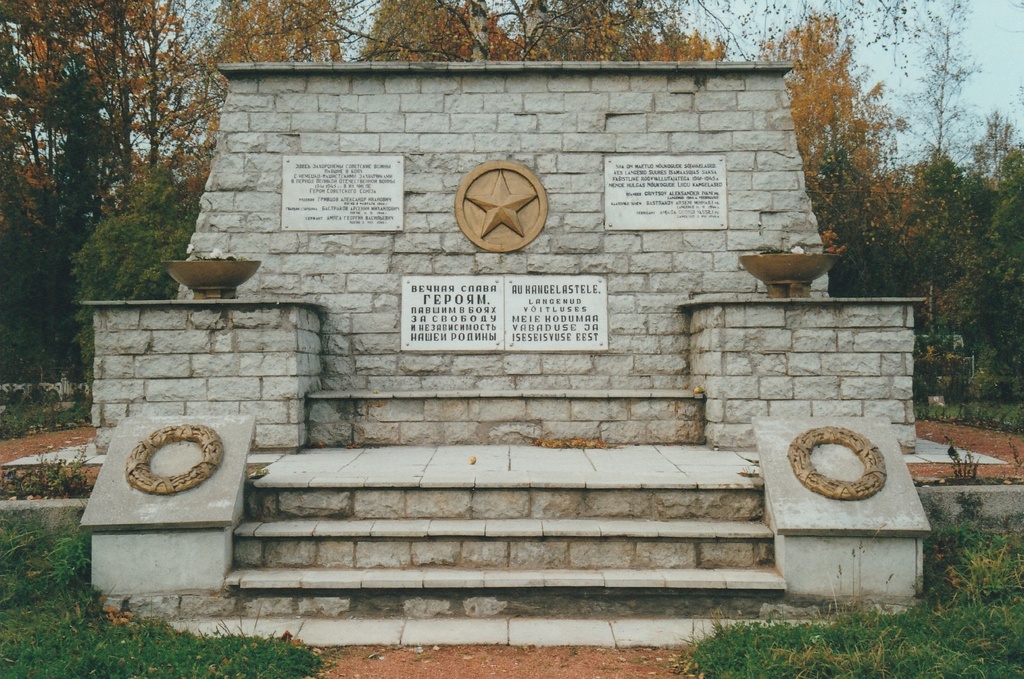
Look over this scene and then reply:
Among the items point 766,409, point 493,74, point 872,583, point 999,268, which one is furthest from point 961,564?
point 999,268

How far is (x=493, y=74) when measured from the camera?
320 inches

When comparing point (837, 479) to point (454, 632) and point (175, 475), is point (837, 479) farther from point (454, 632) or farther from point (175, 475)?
point (175, 475)

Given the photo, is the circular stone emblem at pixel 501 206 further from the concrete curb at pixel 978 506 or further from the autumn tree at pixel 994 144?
the autumn tree at pixel 994 144

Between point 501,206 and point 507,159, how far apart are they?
53cm

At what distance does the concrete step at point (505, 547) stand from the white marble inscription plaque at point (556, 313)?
319 cm

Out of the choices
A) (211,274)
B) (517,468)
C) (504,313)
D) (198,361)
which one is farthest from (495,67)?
(517,468)

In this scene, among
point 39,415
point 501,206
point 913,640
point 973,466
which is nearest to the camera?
point 913,640

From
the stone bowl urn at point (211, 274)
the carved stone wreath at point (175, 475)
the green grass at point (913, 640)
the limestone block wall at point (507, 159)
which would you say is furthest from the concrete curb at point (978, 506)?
the stone bowl urn at point (211, 274)

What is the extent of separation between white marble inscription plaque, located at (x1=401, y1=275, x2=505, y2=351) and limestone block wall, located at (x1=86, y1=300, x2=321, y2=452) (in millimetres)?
1389

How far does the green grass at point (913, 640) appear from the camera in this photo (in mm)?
3646

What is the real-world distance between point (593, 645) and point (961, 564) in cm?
241

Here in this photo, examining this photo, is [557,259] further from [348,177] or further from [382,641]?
[382,641]

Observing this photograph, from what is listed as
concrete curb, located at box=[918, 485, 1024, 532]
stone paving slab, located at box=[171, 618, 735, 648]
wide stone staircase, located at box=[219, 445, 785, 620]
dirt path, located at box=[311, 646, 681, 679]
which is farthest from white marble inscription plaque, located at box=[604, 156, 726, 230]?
dirt path, located at box=[311, 646, 681, 679]

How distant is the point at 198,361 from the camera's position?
6789mm
